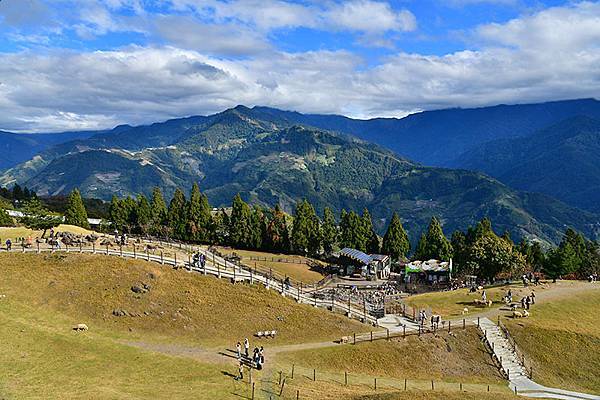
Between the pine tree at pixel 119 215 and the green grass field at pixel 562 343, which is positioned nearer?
the green grass field at pixel 562 343

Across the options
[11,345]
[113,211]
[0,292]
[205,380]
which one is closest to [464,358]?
[205,380]

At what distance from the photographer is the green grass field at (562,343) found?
170 ft

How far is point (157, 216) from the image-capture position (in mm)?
126812

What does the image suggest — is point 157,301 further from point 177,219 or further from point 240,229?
point 177,219

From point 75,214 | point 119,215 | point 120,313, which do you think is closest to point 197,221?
point 119,215

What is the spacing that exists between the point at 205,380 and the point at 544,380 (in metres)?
35.1

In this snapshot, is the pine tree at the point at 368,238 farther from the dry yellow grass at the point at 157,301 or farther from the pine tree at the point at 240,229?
the dry yellow grass at the point at 157,301

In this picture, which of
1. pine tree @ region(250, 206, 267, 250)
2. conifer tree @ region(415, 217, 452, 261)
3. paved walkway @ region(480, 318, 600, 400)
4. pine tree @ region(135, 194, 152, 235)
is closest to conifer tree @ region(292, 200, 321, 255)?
pine tree @ region(250, 206, 267, 250)

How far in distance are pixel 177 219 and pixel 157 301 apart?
68.7 m

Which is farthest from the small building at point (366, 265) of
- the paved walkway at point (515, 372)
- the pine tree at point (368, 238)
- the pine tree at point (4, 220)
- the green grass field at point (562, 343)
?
the pine tree at point (4, 220)

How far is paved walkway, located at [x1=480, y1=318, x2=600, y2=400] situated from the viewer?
47.3 meters

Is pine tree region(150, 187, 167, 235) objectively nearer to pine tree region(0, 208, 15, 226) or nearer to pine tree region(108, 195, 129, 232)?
pine tree region(108, 195, 129, 232)

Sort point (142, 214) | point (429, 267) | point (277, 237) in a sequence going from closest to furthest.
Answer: point (429, 267), point (277, 237), point (142, 214)

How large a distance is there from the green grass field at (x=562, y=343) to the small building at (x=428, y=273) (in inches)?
1251
